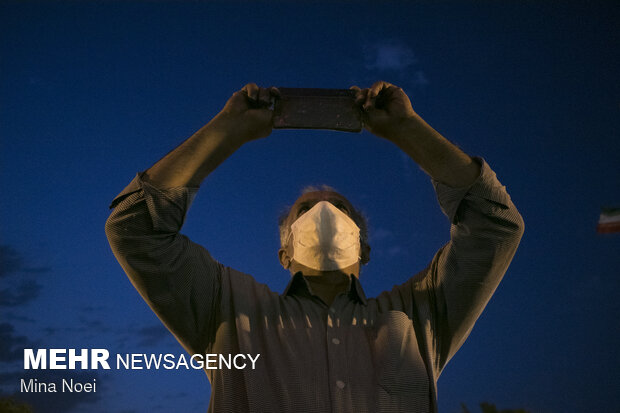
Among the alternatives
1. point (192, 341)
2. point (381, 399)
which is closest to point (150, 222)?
point (192, 341)

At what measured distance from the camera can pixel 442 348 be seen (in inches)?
103

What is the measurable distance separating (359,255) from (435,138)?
3.21ft

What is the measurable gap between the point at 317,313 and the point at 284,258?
0.83m

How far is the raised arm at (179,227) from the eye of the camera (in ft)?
7.40

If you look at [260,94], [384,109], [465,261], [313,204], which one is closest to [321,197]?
[313,204]

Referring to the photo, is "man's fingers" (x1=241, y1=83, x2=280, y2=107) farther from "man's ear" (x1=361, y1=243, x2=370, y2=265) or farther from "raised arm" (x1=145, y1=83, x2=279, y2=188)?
"man's ear" (x1=361, y1=243, x2=370, y2=265)

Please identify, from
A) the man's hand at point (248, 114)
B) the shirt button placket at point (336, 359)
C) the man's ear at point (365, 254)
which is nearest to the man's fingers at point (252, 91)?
the man's hand at point (248, 114)

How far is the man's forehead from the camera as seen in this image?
330 centimetres

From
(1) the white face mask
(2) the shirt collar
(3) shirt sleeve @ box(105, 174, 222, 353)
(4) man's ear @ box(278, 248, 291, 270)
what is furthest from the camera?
(4) man's ear @ box(278, 248, 291, 270)

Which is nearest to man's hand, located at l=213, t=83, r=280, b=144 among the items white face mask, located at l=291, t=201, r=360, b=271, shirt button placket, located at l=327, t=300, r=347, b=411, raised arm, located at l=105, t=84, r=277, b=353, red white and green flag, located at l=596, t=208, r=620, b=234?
raised arm, located at l=105, t=84, r=277, b=353

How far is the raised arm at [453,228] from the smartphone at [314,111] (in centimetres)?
9

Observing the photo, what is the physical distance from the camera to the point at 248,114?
249cm

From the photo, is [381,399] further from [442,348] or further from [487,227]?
[487,227]

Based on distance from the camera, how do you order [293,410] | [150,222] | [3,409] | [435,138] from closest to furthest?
1. [293,410]
2. [150,222]
3. [435,138]
4. [3,409]
